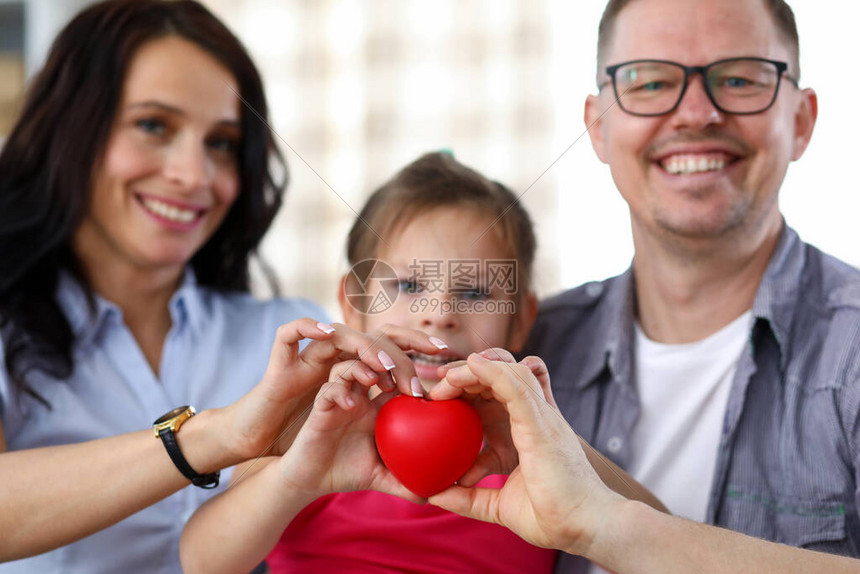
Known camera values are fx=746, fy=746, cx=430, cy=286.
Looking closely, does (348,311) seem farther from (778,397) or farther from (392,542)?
(778,397)

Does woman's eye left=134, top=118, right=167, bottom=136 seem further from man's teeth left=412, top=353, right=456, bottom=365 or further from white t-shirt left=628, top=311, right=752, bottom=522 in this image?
white t-shirt left=628, top=311, right=752, bottom=522

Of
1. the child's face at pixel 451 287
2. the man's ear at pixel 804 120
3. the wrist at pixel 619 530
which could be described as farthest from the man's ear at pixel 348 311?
the man's ear at pixel 804 120

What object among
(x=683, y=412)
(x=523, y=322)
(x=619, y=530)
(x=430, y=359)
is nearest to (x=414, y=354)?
(x=430, y=359)

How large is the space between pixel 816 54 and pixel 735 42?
0.28m

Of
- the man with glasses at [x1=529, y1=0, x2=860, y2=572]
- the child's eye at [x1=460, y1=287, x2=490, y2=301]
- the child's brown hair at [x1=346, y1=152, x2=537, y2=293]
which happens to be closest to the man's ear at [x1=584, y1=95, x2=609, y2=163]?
the man with glasses at [x1=529, y1=0, x2=860, y2=572]

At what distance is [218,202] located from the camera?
0.96m

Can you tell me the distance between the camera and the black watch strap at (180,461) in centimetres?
66

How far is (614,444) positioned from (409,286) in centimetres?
30

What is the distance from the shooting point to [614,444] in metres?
0.77

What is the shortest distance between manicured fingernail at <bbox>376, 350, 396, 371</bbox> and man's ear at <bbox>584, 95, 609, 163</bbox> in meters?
0.31

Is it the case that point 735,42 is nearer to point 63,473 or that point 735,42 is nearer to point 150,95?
Answer: point 150,95

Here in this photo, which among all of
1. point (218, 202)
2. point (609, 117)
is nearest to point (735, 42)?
point (609, 117)

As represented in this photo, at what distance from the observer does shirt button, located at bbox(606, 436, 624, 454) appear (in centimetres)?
77

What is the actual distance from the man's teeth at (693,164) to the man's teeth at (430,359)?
0.32 meters
